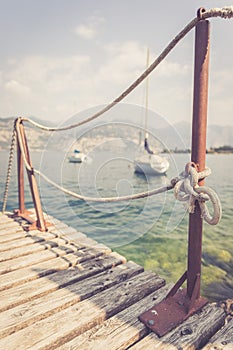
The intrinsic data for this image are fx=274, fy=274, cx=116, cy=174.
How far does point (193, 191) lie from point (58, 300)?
1.55 meters

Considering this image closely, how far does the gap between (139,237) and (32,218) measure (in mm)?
4529

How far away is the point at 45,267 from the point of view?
3.13 meters

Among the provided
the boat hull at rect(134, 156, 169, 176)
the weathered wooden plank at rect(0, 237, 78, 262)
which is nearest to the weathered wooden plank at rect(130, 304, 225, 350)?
the weathered wooden plank at rect(0, 237, 78, 262)

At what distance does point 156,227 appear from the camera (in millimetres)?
9938

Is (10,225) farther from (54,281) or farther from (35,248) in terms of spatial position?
(54,281)

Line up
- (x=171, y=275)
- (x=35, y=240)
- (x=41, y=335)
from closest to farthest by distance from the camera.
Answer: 1. (x=41, y=335)
2. (x=35, y=240)
3. (x=171, y=275)

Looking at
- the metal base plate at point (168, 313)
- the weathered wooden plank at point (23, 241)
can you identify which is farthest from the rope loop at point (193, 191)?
the weathered wooden plank at point (23, 241)

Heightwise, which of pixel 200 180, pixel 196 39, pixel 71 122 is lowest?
pixel 200 180

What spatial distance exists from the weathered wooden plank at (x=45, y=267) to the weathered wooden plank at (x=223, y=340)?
1713 mm

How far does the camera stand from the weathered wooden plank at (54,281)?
2522 mm

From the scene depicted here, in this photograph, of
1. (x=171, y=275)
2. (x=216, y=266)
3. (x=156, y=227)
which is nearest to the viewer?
(x=171, y=275)

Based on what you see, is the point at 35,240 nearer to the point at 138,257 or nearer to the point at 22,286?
the point at 22,286

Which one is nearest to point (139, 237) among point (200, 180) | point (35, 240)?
point (35, 240)

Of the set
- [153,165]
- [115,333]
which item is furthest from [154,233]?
[153,165]
